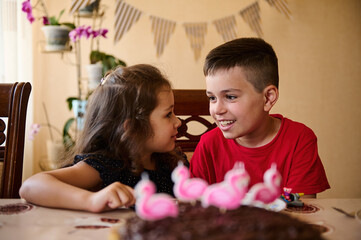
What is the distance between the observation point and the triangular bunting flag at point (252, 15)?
250 centimetres

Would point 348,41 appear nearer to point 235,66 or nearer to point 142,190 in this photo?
point 235,66

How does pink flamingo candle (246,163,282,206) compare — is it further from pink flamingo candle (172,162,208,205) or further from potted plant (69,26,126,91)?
potted plant (69,26,126,91)

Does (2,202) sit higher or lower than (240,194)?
lower

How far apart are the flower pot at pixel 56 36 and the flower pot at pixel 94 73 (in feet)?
0.64

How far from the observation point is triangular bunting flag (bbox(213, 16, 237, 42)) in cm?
250

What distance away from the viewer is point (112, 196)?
2.27ft

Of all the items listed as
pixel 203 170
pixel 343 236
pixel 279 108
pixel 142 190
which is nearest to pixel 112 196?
pixel 142 190

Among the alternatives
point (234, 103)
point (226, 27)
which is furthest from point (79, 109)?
point (234, 103)

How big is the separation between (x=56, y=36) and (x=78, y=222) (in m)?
1.82

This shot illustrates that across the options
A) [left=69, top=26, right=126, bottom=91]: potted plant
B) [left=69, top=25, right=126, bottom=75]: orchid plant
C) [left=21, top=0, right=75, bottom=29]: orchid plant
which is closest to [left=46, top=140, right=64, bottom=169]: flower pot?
[left=69, top=26, right=126, bottom=91]: potted plant

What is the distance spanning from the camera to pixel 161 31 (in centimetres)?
249

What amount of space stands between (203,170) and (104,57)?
1280 mm

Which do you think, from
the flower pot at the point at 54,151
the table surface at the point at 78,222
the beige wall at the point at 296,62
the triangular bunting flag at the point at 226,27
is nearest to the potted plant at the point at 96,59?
the beige wall at the point at 296,62

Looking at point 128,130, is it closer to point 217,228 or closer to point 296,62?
point 217,228
